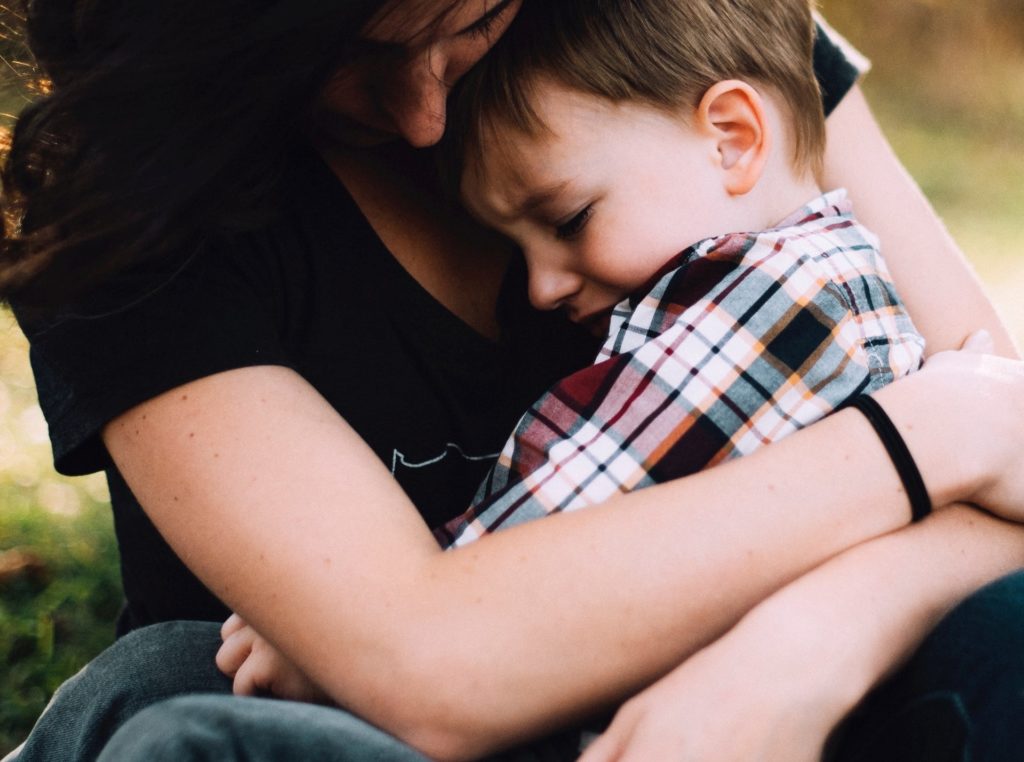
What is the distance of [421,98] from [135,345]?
40 centimetres

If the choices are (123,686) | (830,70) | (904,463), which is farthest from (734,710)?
(830,70)

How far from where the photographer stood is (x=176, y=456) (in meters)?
1.02

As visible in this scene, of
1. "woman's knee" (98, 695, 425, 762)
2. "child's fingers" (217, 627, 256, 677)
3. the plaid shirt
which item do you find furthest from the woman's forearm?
"child's fingers" (217, 627, 256, 677)

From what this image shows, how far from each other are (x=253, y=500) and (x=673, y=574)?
40 cm

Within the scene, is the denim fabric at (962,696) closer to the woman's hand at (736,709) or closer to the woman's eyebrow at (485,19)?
the woman's hand at (736,709)

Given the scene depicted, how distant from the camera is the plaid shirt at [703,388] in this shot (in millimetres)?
1089

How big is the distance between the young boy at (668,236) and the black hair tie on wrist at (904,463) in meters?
0.09

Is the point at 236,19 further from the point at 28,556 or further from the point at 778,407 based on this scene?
the point at 28,556

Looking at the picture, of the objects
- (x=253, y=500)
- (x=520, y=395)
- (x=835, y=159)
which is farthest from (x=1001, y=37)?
(x=253, y=500)

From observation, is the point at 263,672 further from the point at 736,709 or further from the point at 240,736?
the point at 736,709

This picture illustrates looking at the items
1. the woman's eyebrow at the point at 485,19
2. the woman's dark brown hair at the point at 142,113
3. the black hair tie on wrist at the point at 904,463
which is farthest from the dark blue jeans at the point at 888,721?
the woman's eyebrow at the point at 485,19

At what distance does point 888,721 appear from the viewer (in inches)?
36.4

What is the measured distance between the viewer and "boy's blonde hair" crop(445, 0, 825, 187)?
4.33 feet

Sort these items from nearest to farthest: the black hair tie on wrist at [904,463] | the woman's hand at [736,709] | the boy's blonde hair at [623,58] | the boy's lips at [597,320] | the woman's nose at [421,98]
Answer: the woman's hand at [736,709] < the black hair tie on wrist at [904,463] < the woman's nose at [421,98] < the boy's blonde hair at [623,58] < the boy's lips at [597,320]
